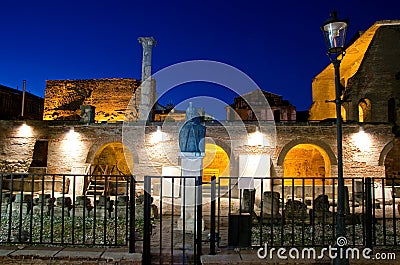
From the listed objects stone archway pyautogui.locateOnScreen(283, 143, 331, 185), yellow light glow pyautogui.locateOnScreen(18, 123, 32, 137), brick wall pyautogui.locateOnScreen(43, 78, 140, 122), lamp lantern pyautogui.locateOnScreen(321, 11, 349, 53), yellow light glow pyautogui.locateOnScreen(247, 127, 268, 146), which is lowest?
stone archway pyautogui.locateOnScreen(283, 143, 331, 185)

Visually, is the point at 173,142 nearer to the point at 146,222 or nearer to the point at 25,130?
the point at 25,130

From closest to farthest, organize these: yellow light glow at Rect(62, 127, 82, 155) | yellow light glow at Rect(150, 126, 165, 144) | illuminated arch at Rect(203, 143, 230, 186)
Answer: yellow light glow at Rect(150, 126, 165, 144)
yellow light glow at Rect(62, 127, 82, 155)
illuminated arch at Rect(203, 143, 230, 186)

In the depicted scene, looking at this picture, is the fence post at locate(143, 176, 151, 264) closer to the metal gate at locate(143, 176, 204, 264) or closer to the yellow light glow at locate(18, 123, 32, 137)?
the metal gate at locate(143, 176, 204, 264)

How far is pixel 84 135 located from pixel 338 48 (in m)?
15.3

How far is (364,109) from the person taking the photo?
2122 centimetres

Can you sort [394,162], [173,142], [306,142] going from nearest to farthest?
[306,142] → [173,142] → [394,162]

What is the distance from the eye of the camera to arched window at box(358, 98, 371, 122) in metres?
20.8

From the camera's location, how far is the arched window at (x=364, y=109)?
68.1 feet

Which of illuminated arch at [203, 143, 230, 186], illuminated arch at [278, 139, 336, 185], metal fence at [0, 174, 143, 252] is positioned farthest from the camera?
illuminated arch at [203, 143, 230, 186]

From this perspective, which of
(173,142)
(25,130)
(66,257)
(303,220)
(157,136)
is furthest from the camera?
(25,130)

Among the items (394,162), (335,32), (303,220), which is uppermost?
(335,32)

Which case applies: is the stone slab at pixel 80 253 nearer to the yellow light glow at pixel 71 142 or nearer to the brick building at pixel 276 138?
the brick building at pixel 276 138

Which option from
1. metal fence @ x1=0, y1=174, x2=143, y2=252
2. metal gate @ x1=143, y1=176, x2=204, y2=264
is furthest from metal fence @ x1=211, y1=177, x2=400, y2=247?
metal fence @ x1=0, y1=174, x2=143, y2=252

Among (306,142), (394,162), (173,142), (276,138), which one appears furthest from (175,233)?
(394,162)
